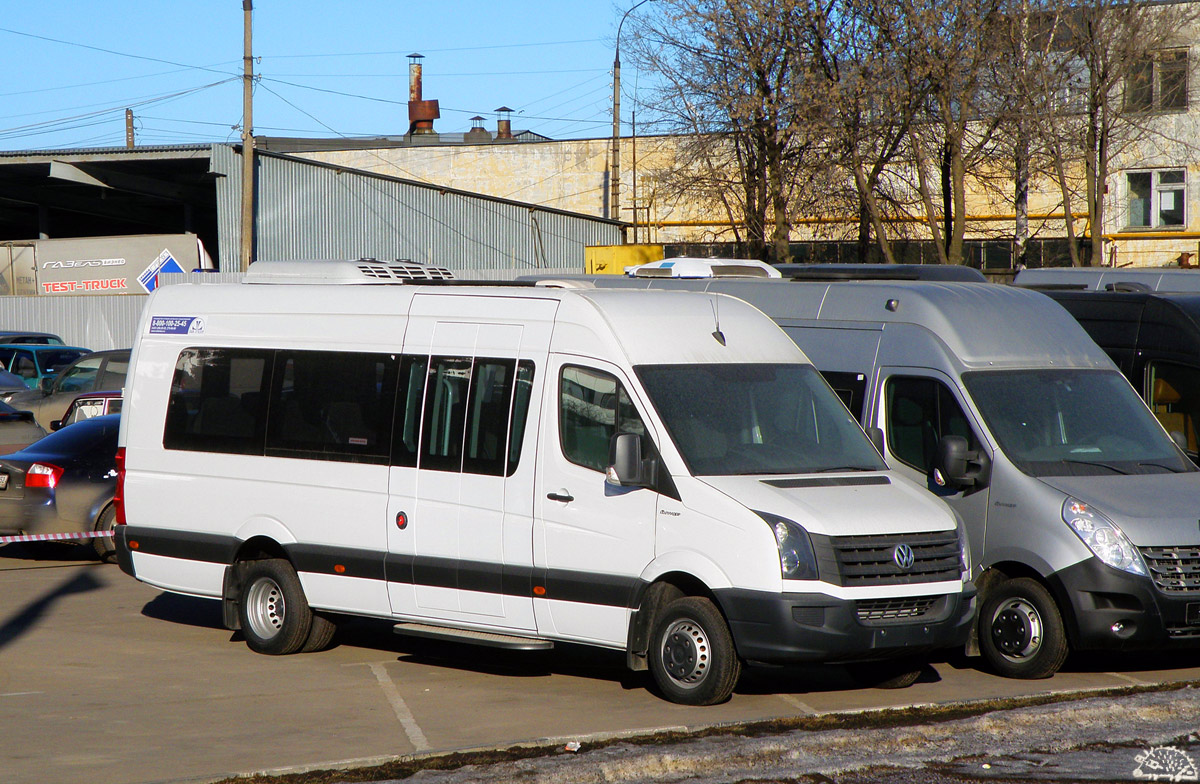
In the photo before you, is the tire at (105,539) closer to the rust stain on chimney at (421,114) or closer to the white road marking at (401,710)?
the white road marking at (401,710)

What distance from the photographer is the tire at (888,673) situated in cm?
839

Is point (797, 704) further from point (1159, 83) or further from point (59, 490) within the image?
point (1159, 83)

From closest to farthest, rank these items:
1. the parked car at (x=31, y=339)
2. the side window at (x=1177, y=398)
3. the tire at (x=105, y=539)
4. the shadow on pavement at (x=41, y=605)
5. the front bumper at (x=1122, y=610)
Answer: the front bumper at (x=1122, y=610) < the shadow on pavement at (x=41, y=605) < the side window at (x=1177, y=398) < the tire at (x=105, y=539) < the parked car at (x=31, y=339)

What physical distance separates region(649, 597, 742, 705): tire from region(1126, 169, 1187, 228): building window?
3221 cm

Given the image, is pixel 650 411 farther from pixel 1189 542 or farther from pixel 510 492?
pixel 1189 542

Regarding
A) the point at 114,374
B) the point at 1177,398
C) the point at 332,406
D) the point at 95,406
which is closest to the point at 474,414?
the point at 332,406

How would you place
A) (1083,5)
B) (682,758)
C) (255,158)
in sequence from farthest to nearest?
(255,158), (1083,5), (682,758)

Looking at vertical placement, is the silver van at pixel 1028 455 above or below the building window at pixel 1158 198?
below

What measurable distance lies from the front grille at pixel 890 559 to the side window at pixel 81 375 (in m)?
18.7

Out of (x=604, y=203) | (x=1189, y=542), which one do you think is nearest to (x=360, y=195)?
(x=604, y=203)

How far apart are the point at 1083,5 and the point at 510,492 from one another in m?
19.9

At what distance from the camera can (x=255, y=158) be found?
115 ft

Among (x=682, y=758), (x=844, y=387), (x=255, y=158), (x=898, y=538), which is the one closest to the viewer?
(x=682, y=758)

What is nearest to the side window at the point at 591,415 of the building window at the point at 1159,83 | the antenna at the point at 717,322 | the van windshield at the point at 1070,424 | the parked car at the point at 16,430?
the antenna at the point at 717,322
